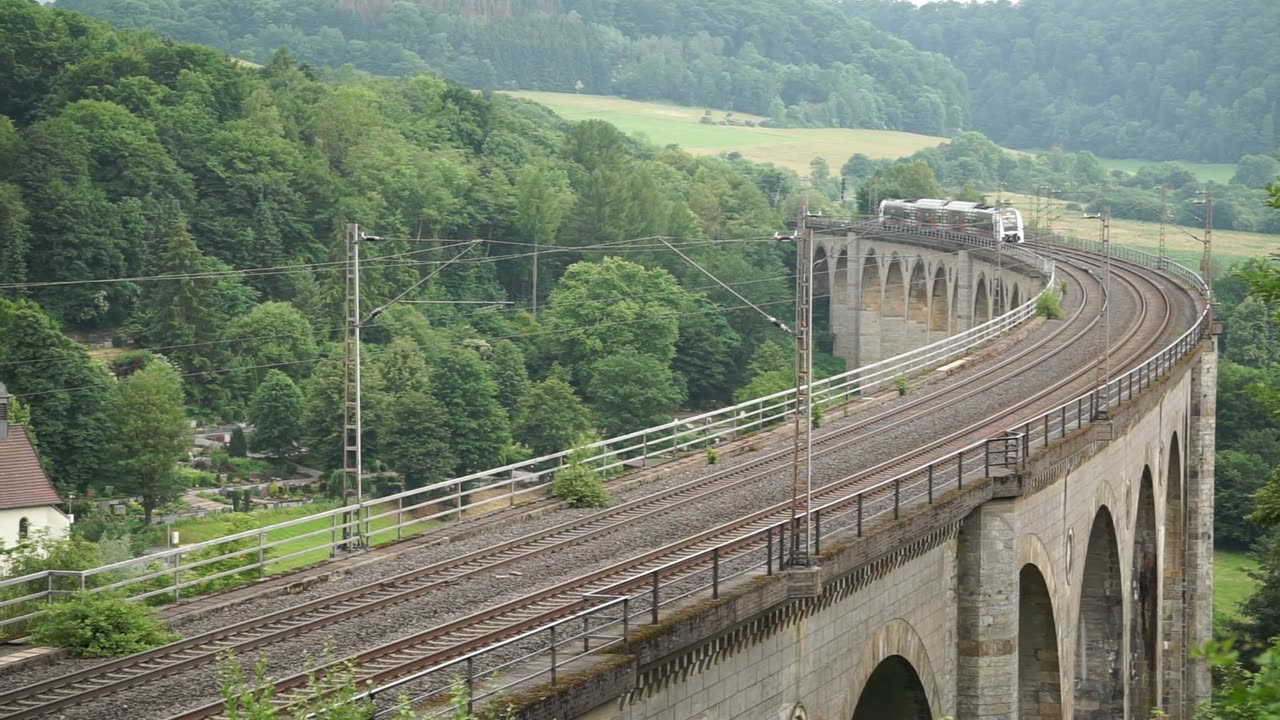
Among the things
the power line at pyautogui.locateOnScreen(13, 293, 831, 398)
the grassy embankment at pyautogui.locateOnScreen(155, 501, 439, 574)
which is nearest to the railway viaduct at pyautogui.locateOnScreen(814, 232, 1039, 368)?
the power line at pyautogui.locateOnScreen(13, 293, 831, 398)

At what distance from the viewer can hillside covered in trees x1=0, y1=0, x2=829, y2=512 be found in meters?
99.5

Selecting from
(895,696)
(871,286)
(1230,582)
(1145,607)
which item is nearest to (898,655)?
(895,696)

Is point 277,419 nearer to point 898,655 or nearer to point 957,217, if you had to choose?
point 957,217

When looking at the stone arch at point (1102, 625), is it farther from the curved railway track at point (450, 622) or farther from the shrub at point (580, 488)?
the shrub at point (580, 488)

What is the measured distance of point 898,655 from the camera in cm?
3072

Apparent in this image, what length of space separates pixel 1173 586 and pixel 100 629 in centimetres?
4441

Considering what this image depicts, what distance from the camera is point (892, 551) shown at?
29594 mm

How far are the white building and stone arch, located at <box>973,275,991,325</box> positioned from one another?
202ft

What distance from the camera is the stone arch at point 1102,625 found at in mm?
46406

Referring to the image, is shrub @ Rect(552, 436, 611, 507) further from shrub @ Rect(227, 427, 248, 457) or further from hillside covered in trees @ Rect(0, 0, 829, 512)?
shrub @ Rect(227, 427, 248, 457)

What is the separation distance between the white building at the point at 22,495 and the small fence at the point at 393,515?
23.4ft

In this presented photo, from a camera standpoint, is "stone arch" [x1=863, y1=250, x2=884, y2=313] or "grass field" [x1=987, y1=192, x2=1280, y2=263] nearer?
"stone arch" [x1=863, y1=250, x2=884, y2=313]

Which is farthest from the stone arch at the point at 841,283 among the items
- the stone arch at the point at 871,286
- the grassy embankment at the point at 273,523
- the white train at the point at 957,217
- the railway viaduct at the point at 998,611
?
the railway viaduct at the point at 998,611

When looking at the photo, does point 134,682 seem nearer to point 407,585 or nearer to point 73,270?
point 407,585
